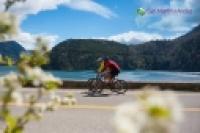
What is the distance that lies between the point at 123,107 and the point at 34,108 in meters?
1.02

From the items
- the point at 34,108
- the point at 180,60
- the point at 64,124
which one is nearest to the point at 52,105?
the point at 34,108

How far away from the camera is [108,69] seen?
61.8 feet

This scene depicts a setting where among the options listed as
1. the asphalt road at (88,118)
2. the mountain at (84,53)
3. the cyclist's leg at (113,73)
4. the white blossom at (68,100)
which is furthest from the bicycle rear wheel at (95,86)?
the mountain at (84,53)

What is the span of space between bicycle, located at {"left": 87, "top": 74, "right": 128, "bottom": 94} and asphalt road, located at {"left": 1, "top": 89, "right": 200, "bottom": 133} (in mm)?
2122

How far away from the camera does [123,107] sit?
1.27 meters

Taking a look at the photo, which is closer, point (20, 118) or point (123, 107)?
point (123, 107)

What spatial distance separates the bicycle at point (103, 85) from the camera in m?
19.2

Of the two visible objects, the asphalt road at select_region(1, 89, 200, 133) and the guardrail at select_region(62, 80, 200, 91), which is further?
the guardrail at select_region(62, 80, 200, 91)

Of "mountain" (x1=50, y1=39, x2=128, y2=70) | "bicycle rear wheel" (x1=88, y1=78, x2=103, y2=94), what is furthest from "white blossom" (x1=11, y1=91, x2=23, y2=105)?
"mountain" (x1=50, y1=39, x2=128, y2=70)

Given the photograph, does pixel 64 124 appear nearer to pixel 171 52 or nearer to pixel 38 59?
pixel 38 59

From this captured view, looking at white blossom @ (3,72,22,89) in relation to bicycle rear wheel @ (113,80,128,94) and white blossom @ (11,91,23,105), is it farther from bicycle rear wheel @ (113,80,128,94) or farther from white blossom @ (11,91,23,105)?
bicycle rear wheel @ (113,80,128,94)

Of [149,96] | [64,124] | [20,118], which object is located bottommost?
[64,124]

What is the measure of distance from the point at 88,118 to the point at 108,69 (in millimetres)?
6753

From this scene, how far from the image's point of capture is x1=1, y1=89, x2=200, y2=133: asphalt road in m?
10.5
